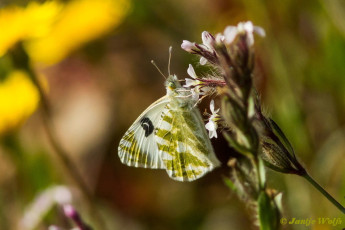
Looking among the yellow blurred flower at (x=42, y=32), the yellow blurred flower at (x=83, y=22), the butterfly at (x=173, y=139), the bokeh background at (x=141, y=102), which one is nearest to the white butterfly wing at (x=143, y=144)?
the butterfly at (x=173, y=139)

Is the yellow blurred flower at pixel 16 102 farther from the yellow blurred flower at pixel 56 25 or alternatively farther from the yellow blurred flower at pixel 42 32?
the yellow blurred flower at pixel 56 25

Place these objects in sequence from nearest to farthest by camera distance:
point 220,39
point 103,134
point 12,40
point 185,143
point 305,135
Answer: point 220,39 → point 185,143 → point 12,40 → point 305,135 → point 103,134

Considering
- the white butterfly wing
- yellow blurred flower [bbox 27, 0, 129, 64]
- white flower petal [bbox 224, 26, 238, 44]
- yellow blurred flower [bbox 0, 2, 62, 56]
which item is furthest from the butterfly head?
yellow blurred flower [bbox 27, 0, 129, 64]

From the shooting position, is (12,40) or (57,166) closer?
(12,40)

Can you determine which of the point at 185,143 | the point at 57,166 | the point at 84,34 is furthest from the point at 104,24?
the point at 185,143

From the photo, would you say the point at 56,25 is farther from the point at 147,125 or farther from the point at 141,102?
the point at 147,125

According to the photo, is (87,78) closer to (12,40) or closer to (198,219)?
(198,219)
